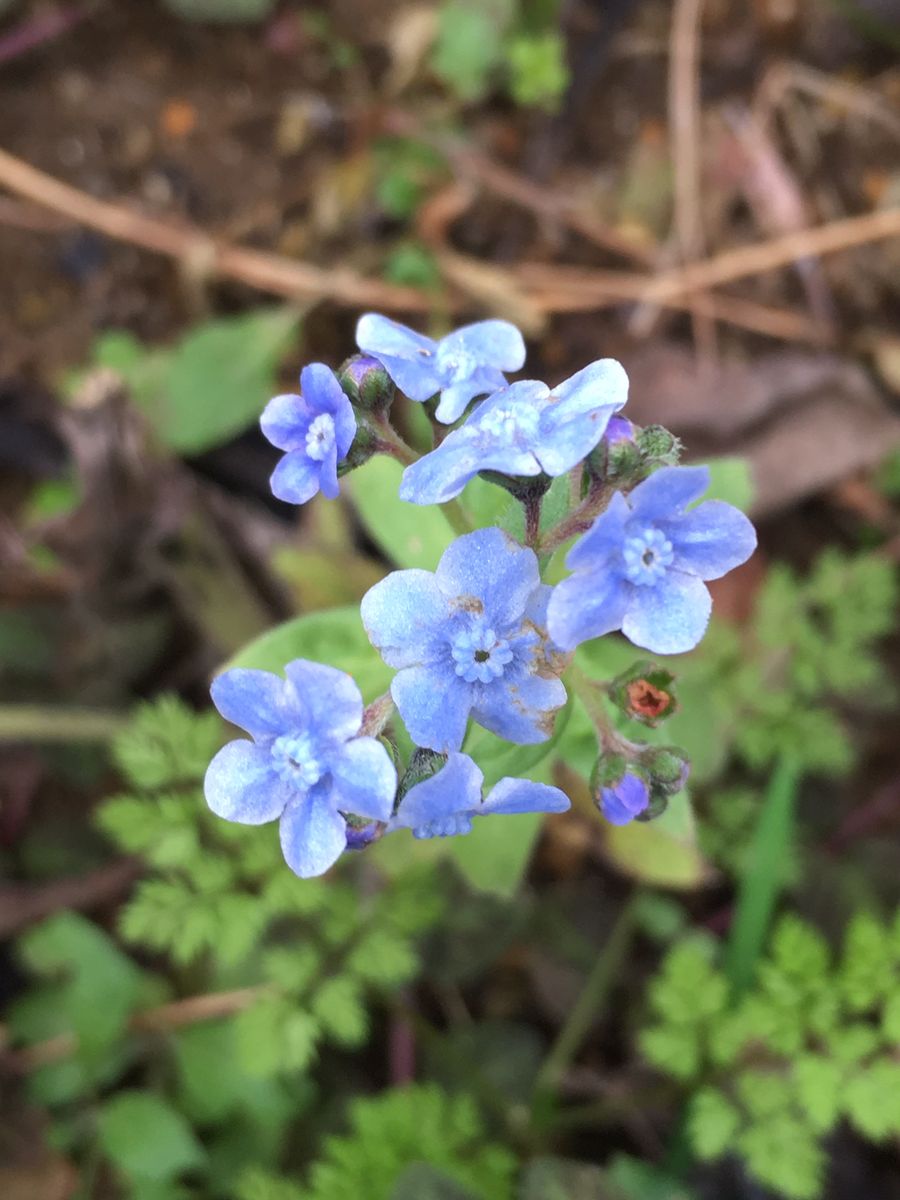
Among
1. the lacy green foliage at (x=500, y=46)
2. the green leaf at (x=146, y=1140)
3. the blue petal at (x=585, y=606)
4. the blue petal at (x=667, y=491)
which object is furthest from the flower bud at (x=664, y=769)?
the lacy green foliage at (x=500, y=46)

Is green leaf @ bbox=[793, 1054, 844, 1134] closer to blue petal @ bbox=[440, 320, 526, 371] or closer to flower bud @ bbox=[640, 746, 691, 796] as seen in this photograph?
flower bud @ bbox=[640, 746, 691, 796]

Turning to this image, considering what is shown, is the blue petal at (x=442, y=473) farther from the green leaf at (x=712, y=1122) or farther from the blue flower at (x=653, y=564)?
the green leaf at (x=712, y=1122)

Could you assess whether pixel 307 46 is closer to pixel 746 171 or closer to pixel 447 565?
pixel 746 171

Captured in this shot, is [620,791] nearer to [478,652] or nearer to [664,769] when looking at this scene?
[664,769]

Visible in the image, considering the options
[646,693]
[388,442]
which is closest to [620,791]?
[646,693]

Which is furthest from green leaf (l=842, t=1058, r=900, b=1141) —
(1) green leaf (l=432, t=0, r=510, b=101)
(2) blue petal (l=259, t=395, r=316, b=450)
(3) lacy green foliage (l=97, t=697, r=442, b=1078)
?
(1) green leaf (l=432, t=0, r=510, b=101)

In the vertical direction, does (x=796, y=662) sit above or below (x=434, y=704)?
below
